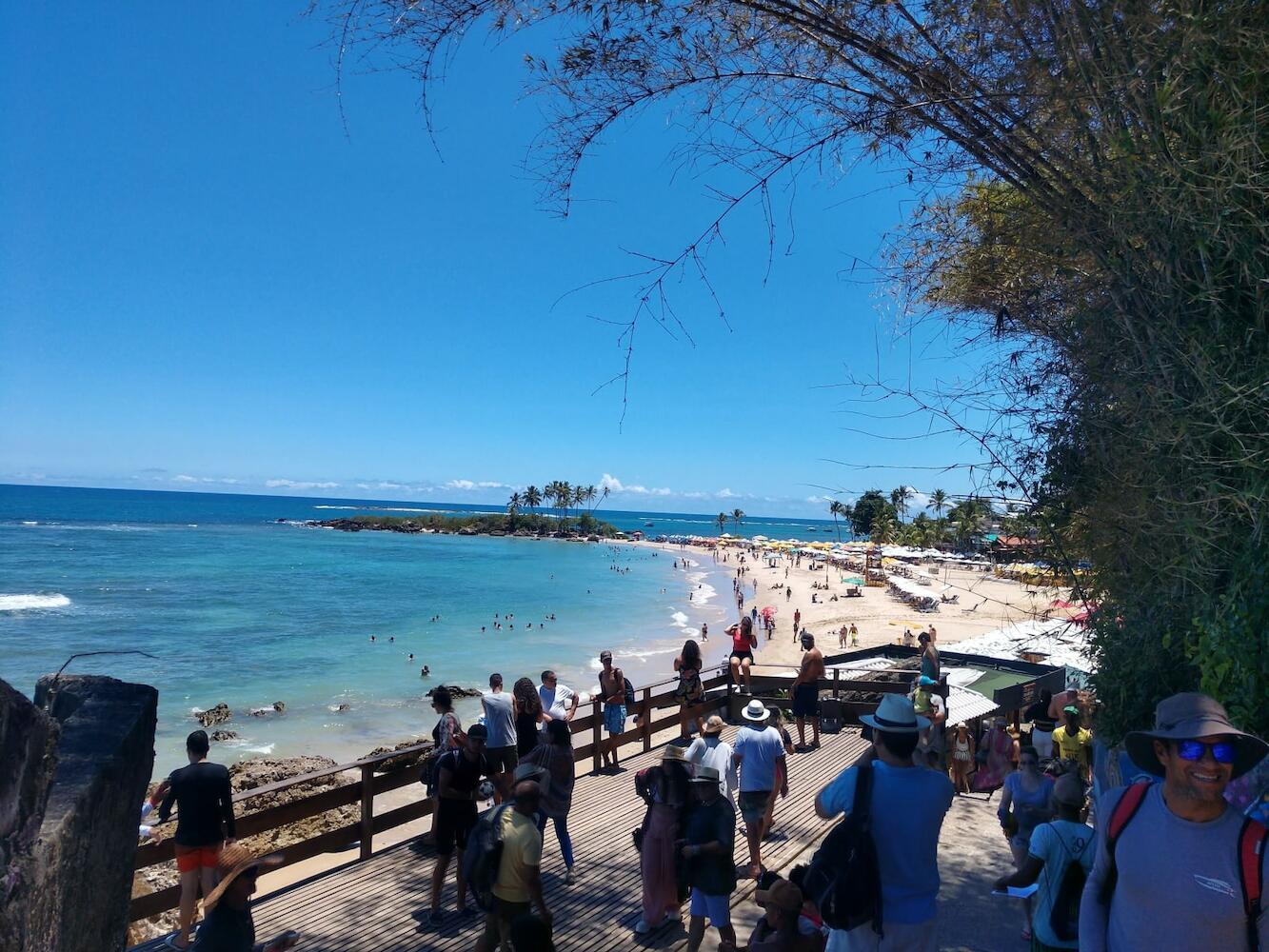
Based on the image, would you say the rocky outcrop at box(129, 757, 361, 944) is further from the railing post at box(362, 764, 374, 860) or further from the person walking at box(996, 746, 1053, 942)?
the person walking at box(996, 746, 1053, 942)

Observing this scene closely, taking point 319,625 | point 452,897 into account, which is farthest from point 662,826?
point 319,625

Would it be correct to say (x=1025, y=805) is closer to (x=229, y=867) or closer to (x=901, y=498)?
(x=901, y=498)

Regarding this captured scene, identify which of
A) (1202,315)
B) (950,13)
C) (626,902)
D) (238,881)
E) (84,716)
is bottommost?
(626,902)

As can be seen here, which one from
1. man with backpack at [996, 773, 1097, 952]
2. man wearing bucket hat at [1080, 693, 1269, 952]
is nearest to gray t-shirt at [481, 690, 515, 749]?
man with backpack at [996, 773, 1097, 952]

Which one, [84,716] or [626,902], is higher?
[84,716]

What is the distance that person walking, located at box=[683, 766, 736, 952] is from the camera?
4.14 m

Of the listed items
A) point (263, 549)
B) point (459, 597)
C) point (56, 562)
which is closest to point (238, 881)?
point (459, 597)

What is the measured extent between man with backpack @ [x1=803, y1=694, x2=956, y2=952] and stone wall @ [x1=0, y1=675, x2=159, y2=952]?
2.29 meters

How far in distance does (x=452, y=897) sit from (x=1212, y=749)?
497 centimetres

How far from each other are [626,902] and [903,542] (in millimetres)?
3220

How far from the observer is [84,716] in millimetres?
2164

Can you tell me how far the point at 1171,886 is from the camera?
205 centimetres

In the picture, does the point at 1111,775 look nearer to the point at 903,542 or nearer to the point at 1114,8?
the point at 903,542

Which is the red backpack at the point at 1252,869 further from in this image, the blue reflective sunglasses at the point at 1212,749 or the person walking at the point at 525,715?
the person walking at the point at 525,715
